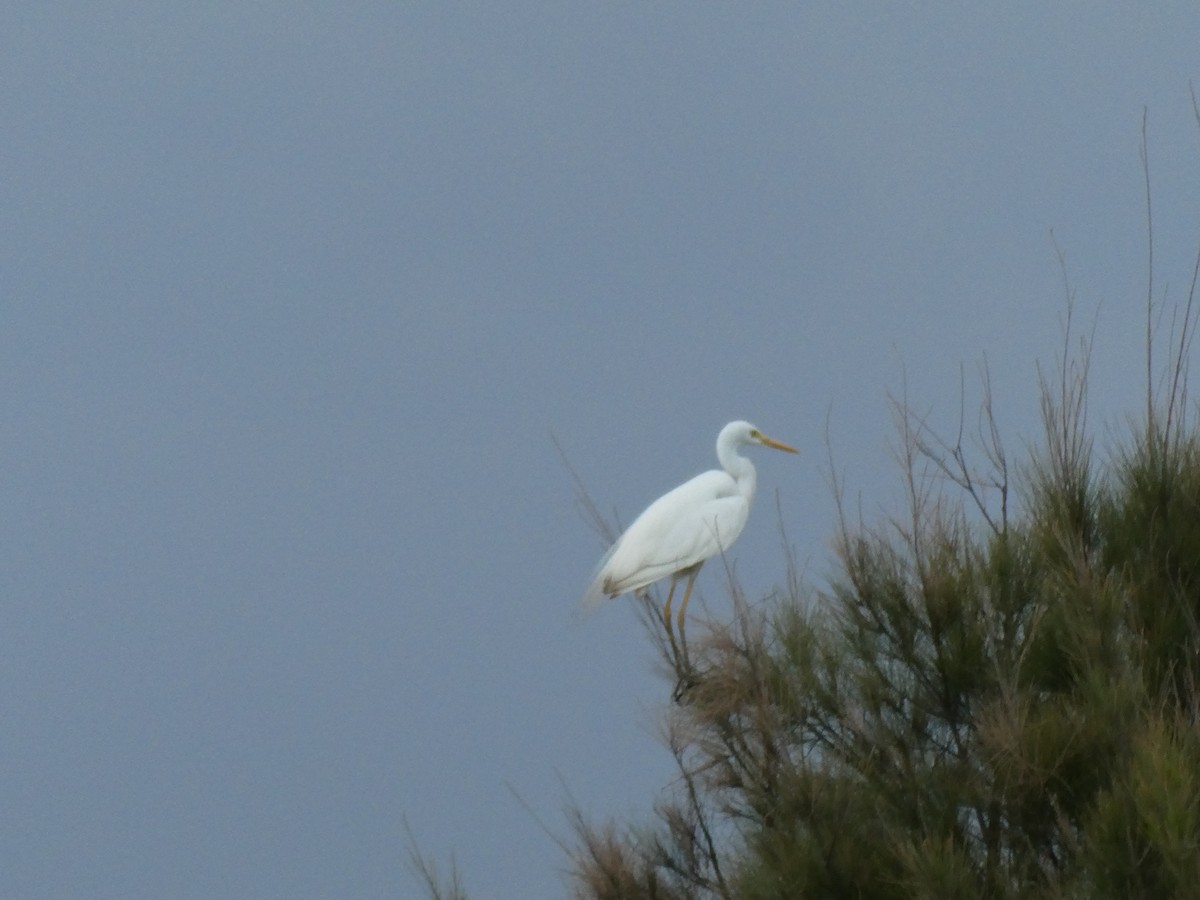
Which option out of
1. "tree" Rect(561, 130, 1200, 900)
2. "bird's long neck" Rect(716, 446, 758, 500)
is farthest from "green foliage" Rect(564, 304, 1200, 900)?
"bird's long neck" Rect(716, 446, 758, 500)

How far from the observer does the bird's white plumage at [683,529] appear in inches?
296

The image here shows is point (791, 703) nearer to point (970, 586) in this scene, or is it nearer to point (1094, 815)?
point (970, 586)

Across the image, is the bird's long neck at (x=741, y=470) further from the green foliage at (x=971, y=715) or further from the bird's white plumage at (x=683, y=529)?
the green foliage at (x=971, y=715)

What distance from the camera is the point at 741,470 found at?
26.5ft

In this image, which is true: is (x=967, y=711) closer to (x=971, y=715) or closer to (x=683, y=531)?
(x=971, y=715)

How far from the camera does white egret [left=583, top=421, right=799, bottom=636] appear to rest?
7.51 metres

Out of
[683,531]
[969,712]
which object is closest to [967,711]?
[969,712]

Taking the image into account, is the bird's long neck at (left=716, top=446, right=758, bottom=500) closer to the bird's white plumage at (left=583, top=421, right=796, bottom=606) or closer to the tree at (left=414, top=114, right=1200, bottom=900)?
the bird's white plumage at (left=583, top=421, right=796, bottom=606)

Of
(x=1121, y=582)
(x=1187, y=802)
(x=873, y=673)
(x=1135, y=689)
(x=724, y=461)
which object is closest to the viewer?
(x=1187, y=802)

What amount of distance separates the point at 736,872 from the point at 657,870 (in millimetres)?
530

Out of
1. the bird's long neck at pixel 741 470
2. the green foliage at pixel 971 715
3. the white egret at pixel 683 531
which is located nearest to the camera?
the green foliage at pixel 971 715

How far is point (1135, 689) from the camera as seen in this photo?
4766 millimetres

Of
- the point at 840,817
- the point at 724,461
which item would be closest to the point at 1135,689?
the point at 840,817

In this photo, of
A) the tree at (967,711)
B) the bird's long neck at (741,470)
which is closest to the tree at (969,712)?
the tree at (967,711)
